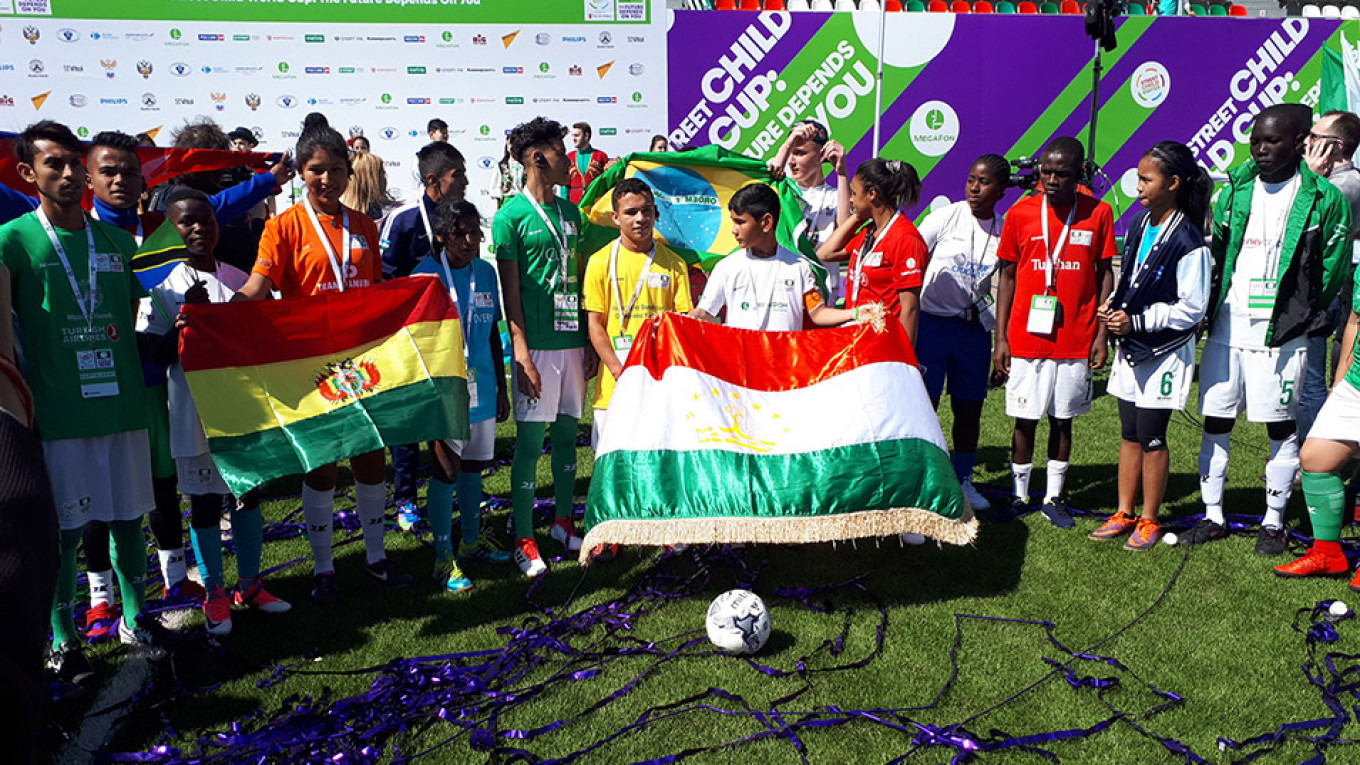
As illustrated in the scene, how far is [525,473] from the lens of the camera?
539cm

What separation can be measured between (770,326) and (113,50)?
40.6 feet

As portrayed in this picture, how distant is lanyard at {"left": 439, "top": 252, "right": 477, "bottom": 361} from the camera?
4.90 metres

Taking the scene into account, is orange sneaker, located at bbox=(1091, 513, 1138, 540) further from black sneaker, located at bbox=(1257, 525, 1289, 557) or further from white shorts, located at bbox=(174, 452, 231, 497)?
white shorts, located at bbox=(174, 452, 231, 497)

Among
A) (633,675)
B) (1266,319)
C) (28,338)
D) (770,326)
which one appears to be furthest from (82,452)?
(1266,319)

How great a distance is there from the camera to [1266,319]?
5277 mm

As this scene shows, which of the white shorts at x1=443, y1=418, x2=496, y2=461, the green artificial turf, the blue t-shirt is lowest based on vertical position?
the green artificial turf

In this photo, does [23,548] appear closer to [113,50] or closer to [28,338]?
[28,338]

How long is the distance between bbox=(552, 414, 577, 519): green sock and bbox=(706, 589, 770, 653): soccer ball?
1636 mm

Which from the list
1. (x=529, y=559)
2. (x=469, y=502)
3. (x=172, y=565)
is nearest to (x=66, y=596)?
(x=172, y=565)

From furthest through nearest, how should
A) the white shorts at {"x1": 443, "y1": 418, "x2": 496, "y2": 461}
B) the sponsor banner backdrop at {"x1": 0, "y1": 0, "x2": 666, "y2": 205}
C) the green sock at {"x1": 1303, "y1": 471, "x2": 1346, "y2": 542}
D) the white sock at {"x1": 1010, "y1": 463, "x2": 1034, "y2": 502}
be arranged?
the sponsor banner backdrop at {"x1": 0, "y1": 0, "x2": 666, "y2": 205} < the white sock at {"x1": 1010, "y1": 463, "x2": 1034, "y2": 502} < the white shorts at {"x1": 443, "y1": 418, "x2": 496, "y2": 461} < the green sock at {"x1": 1303, "y1": 471, "x2": 1346, "y2": 542}

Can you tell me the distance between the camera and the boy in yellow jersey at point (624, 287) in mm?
5223

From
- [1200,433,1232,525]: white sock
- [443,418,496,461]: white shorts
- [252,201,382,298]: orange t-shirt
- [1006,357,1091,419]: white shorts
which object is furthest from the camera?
[1006,357,1091,419]: white shorts

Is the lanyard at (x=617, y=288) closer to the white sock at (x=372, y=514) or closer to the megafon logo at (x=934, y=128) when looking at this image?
the white sock at (x=372, y=514)

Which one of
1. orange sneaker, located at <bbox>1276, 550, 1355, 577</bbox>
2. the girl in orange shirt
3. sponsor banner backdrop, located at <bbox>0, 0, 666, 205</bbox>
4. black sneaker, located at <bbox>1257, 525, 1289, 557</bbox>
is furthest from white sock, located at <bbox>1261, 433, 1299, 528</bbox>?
sponsor banner backdrop, located at <bbox>0, 0, 666, 205</bbox>
